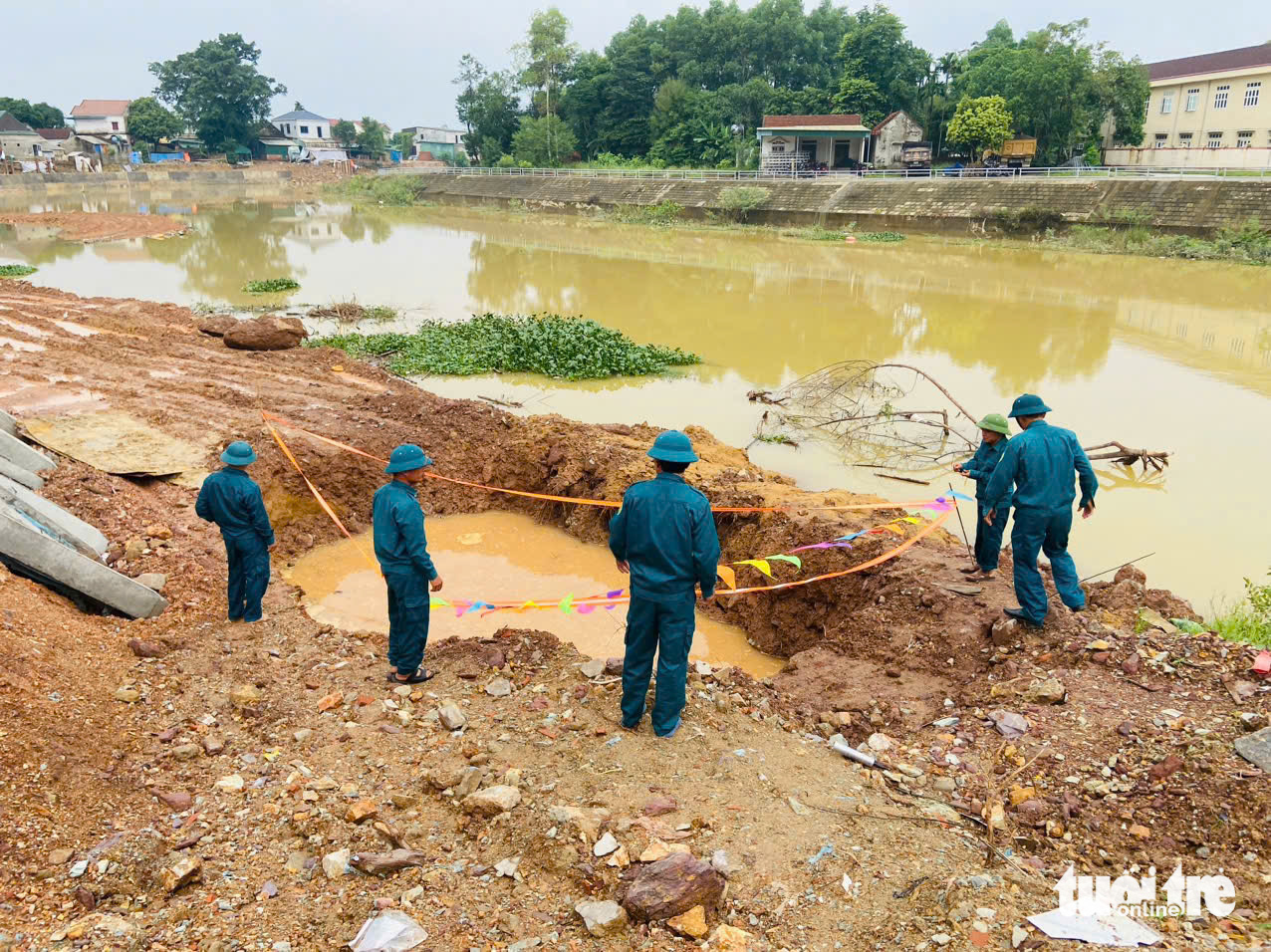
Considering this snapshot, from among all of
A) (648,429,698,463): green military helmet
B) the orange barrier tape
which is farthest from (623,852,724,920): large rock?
the orange barrier tape

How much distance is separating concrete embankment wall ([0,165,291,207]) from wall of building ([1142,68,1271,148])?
59.3 metres

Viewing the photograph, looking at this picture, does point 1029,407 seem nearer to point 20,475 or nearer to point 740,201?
Answer: point 20,475

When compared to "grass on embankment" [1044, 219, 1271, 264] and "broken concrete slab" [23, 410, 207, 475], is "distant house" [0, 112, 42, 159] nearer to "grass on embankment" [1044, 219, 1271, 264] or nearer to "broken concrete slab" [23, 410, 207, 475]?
"broken concrete slab" [23, 410, 207, 475]

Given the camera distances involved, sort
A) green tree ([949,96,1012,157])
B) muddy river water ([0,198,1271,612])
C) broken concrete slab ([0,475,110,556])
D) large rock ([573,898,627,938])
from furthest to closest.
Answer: green tree ([949,96,1012,157])
muddy river water ([0,198,1271,612])
broken concrete slab ([0,475,110,556])
large rock ([573,898,627,938])

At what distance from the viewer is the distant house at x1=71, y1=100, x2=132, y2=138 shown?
8750cm

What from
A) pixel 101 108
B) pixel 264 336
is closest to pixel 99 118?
pixel 101 108

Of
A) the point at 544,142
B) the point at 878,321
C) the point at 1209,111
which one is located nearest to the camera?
the point at 878,321

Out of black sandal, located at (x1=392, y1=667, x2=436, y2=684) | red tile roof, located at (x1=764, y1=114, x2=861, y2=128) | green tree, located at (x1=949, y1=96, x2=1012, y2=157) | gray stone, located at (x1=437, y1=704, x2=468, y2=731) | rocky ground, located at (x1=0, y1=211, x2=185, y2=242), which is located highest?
red tile roof, located at (x1=764, y1=114, x2=861, y2=128)

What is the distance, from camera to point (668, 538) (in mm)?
4266

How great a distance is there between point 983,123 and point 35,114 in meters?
92.0

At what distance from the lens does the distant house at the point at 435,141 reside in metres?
110

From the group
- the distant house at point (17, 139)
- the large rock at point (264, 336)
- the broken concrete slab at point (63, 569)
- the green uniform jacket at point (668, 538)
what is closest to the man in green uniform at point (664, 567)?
the green uniform jacket at point (668, 538)

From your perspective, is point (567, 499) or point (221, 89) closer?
point (567, 499)

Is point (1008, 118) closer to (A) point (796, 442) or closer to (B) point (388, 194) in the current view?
(A) point (796, 442)
